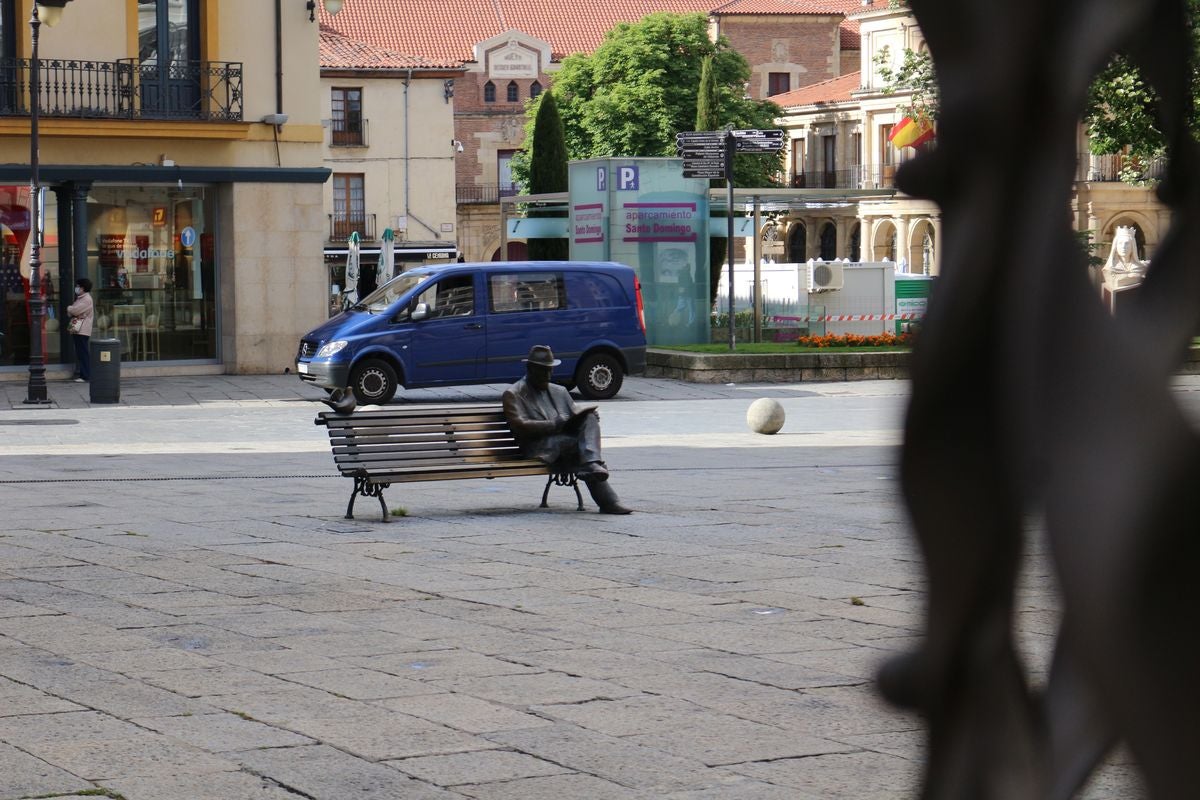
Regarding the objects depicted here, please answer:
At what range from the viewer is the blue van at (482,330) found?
24.7 metres

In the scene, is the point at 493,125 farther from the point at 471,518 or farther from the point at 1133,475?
the point at 1133,475

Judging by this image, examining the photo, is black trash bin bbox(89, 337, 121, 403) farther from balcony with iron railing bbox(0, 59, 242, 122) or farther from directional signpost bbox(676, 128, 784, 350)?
directional signpost bbox(676, 128, 784, 350)

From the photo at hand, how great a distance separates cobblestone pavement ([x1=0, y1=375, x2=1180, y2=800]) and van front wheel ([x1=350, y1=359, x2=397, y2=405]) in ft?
28.3

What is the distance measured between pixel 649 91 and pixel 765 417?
52580mm

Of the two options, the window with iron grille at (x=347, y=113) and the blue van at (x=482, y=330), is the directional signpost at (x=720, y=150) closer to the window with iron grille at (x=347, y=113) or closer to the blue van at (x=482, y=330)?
the blue van at (x=482, y=330)

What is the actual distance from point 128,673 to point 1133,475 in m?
6.28

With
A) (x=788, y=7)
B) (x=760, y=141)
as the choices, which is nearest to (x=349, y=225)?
(x=788, y=7)

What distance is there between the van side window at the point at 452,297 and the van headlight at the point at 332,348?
1.24m

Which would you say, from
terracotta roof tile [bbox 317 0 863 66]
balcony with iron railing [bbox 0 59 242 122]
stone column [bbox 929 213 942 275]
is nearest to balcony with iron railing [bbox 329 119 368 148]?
terracotta roof tile [bbox 317 0 863 66]

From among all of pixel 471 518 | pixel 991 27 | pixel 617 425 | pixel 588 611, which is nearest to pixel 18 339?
pixel 617 425

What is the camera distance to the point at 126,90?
29.8m

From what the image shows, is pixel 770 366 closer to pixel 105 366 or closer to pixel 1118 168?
pixel 105 366

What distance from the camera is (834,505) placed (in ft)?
43.2

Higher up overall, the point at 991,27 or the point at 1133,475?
the point at 991,27
